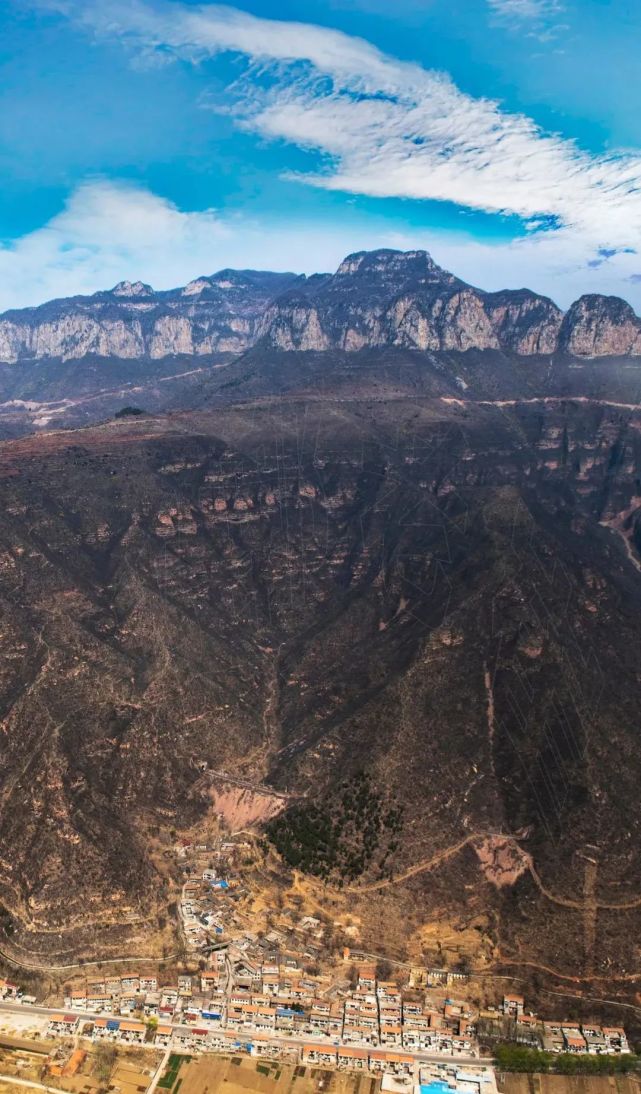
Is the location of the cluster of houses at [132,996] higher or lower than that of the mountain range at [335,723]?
lower

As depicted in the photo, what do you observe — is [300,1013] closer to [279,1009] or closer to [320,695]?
[279,1009]

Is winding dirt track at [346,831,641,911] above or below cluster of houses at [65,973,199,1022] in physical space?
above

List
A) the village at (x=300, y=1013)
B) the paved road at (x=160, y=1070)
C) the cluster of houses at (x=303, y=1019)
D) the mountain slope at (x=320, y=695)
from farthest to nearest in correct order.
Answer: the mountain slope at (x=320, y=695), the cluster of houses at (x=303, y=1019), the village at (x=300, y=1013), the paved road at (x=160, y=1070)

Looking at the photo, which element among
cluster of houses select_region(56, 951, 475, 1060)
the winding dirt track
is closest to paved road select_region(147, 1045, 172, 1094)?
cluster of houses select_region(56, 951, 475, 1060)

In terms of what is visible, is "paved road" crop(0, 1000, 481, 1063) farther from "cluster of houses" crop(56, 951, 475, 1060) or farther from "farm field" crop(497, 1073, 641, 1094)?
"farm field" crop(497, 1073, 641, 1094)

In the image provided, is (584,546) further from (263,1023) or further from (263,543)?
(263,1023)

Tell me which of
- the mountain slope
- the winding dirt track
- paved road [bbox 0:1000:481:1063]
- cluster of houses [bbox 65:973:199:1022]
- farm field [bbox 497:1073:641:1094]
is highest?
the mountain slope

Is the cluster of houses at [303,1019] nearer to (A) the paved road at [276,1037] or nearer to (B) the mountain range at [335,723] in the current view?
(A) the paved road at [276,1037]

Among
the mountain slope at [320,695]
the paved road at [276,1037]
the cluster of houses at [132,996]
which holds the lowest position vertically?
the paved road at [276,1037]

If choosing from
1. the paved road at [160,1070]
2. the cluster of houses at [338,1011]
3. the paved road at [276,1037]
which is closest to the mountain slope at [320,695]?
the paved road at [276,1037]
